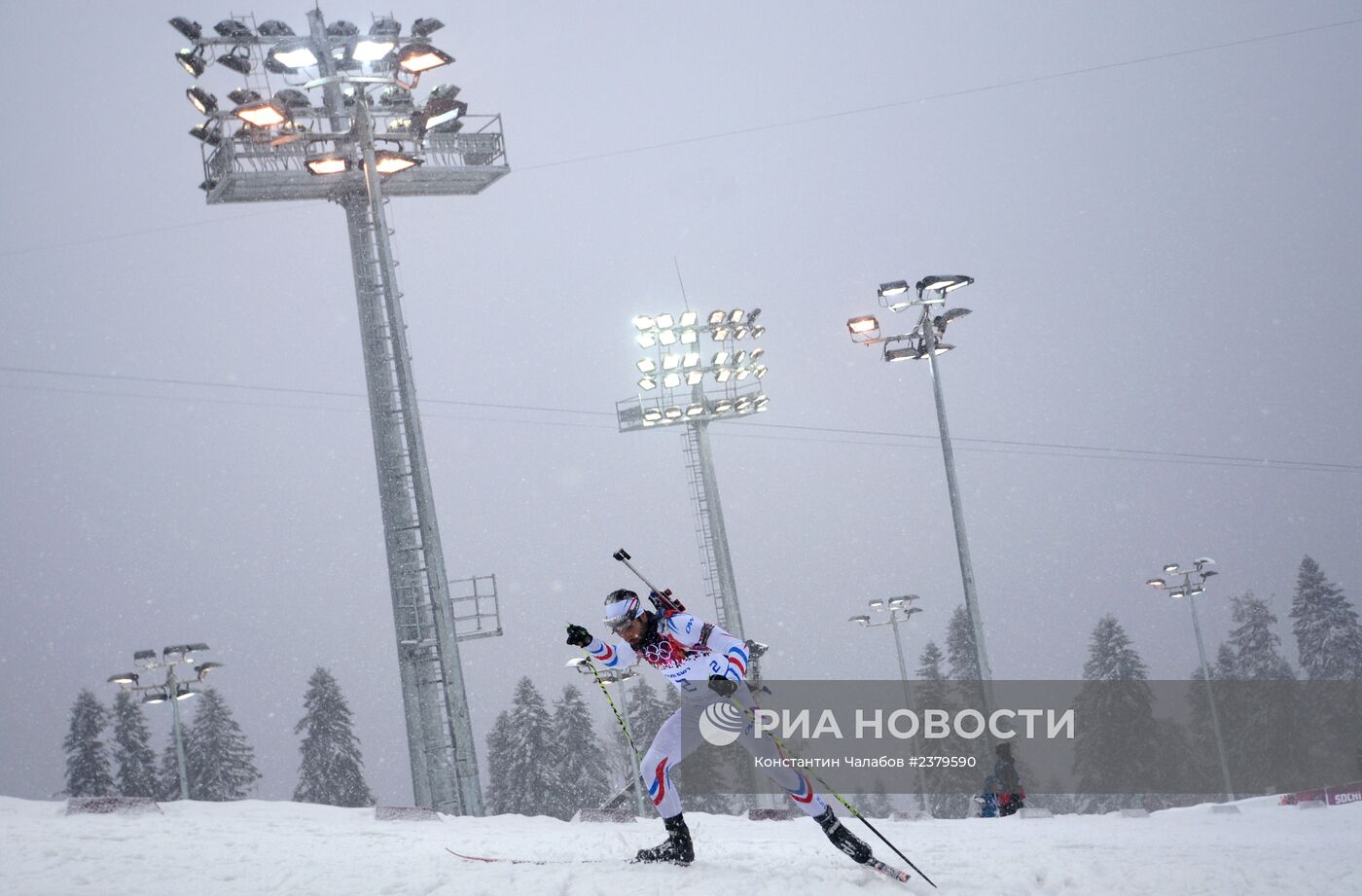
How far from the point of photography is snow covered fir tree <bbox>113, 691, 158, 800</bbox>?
58219 millimetres

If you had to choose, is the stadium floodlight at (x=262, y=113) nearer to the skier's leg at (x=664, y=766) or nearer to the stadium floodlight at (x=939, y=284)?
the stadium floodlight at (x=939, y=284)

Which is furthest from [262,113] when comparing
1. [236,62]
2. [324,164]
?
[236,62]

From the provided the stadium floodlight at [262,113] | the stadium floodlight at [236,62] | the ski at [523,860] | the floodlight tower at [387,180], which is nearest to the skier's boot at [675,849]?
the ski at [523,860]

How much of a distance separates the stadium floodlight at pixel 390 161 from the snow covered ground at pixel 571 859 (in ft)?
34.9

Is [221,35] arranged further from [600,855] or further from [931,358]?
[600,855]

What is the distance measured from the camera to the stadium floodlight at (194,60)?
28344 mm

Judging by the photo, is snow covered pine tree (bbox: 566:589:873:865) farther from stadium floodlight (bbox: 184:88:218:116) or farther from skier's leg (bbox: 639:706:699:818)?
stadium floodlight (bbox: 184:88:218:116)

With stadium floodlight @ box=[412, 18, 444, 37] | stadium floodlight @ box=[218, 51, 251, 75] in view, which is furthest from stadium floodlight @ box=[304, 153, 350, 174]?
stadium floodlight @ box=[218, 51, 251, 75]

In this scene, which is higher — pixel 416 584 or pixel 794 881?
pixel 416 584

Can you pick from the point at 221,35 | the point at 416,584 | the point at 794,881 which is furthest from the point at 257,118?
the point at 794,881

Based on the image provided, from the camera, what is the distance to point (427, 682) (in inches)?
1039

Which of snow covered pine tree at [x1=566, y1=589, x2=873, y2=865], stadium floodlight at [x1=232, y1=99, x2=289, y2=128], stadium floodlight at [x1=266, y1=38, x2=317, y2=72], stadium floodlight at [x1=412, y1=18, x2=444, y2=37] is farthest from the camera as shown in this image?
stadium floodlight at [x1=412, y1=18, x2=444, y2=37]

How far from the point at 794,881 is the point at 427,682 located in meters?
19.2

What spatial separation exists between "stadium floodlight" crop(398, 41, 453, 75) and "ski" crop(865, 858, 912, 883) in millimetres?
15895
